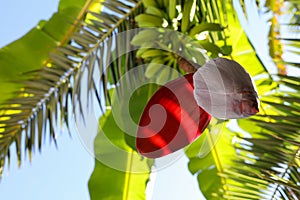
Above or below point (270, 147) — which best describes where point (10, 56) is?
above

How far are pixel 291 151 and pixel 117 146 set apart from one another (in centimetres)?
72

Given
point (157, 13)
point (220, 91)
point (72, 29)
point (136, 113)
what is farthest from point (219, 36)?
point (220, 91)

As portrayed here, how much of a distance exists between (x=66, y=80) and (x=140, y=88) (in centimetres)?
24

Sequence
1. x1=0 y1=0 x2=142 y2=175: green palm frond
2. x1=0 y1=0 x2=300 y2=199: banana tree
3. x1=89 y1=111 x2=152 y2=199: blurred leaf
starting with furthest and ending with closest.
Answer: x1=89 y1=111 x2=152 y2=199: blurred leaf
x1=0 y1=0 x2=142 y2=175: green palm frond
x1=0 y1=0 x2=300 y2=199: banana tree

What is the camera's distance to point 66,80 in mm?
1496

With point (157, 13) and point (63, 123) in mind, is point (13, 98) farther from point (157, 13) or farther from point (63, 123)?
point (157, 13)

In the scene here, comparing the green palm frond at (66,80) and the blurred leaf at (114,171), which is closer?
the green palm frond at (66,80)

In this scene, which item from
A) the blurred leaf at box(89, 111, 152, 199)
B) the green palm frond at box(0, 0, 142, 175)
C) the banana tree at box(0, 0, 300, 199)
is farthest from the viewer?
the blurred leaf at box(89, 111, 152, 199)

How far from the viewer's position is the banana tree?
3.60 ft

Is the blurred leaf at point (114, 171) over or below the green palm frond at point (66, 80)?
below

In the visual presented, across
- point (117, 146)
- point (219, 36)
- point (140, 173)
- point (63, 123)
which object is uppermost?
point (219, 36)

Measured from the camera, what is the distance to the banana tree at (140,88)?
1.10 metres

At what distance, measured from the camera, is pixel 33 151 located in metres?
1.52

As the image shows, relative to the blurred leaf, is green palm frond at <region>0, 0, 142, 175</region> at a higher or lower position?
higher
